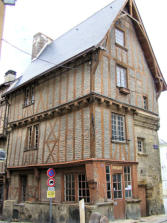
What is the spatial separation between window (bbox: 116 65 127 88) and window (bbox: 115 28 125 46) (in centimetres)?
148

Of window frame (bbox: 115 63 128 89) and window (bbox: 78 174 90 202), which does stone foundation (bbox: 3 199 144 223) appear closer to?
window (bbox: 78 174 90 202)

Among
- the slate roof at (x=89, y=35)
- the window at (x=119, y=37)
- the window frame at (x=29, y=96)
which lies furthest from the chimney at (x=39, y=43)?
the window at (x=119, y=37)

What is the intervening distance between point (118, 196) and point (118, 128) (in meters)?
3.12

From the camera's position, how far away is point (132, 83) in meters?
13.2

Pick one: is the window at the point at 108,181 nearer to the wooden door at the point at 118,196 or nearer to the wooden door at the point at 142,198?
the wooden door at the point at 118,196

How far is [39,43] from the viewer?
19266mm

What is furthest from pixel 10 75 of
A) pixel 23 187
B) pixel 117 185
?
pixel 117 185

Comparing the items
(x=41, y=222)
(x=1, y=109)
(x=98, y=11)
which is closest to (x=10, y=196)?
(x=41, y=222)

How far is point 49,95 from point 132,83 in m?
4.62

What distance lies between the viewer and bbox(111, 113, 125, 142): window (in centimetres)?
1132

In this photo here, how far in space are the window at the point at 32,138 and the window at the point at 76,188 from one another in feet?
10.2

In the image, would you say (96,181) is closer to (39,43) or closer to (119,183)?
(119,183)

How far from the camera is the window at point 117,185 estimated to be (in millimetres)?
10523

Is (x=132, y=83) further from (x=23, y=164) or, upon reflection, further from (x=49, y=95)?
(x=23, y=164)
